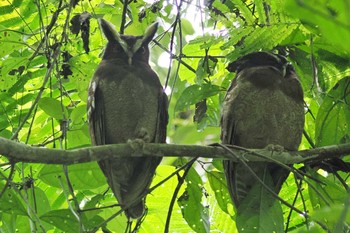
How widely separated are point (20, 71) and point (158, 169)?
43.2 inches

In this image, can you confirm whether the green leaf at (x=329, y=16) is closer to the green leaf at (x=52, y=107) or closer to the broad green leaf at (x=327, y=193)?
the broad green leaf at (x=327, y=193)

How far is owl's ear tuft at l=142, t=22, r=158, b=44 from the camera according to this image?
155 inches

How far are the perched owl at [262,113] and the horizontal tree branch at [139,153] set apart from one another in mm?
622

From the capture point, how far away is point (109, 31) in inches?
156

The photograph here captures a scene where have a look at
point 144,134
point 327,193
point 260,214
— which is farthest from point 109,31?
point 327,193

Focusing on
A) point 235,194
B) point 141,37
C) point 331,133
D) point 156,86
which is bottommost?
point 235,194

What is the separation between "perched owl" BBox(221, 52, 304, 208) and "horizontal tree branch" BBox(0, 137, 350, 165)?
2.04 ft

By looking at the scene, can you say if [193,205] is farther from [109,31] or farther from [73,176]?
[109,31]

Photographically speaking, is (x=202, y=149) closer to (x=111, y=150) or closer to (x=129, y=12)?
(x=111, y=150)

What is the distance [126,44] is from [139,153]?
1.34 m

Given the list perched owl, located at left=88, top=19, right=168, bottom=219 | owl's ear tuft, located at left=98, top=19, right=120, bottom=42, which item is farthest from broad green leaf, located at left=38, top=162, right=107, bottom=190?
owl's ear tuft, located at left=98, top=19, right=120, bottom=42

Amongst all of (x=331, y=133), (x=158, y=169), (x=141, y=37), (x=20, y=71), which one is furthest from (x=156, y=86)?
(x=331, y=133)

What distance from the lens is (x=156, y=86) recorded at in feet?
13.0

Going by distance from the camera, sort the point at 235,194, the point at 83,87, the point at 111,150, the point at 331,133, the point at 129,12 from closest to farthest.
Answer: the point at 111,150
the point at 331,133
the point at 235,194
the point at 83,87
the point at 129,12
